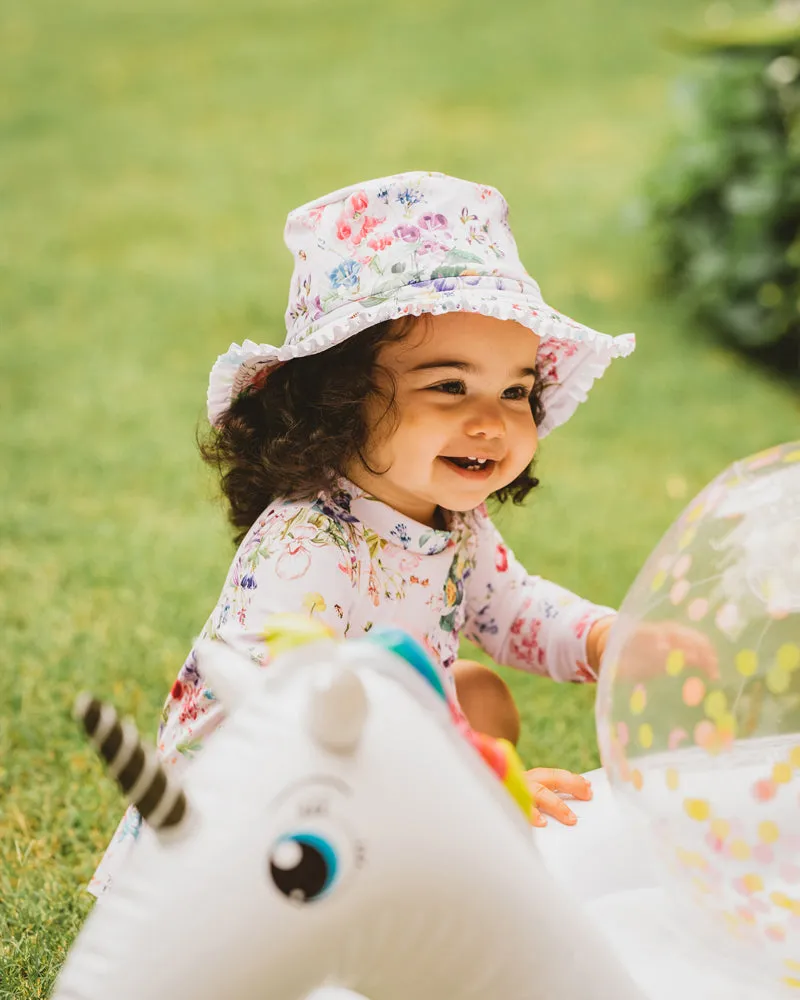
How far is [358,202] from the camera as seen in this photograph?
183 cm

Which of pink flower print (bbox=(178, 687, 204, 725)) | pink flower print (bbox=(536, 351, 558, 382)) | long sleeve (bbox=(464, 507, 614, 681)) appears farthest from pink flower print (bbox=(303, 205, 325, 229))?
pink flower print (bbox=(178, 687, 204, 725))

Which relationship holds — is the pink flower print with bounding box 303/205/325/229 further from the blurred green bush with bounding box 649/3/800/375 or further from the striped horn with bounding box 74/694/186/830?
the blurred green bush with bounding box 649/3/800/375

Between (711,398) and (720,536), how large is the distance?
3.27m

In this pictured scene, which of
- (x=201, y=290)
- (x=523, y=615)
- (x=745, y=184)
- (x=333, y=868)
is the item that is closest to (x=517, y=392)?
(x=523, y=615)

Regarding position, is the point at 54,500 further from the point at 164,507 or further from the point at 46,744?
the point at 46,744

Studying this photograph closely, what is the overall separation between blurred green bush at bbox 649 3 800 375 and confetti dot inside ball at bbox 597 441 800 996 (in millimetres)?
3380

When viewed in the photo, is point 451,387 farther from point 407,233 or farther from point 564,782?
point 564,782

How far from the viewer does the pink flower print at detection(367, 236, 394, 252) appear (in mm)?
1807

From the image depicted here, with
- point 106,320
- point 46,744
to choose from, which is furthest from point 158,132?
point 46,744

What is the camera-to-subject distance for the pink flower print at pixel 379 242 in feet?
5.93

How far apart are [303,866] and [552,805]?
0.74 metres

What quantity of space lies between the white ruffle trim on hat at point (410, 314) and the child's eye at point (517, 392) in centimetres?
10

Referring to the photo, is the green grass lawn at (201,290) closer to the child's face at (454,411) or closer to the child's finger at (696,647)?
the child's face at (454,411)

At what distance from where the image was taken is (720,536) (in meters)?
1.44
